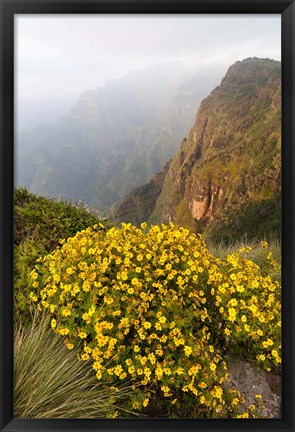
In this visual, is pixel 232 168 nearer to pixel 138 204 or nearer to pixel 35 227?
pixel 138 204

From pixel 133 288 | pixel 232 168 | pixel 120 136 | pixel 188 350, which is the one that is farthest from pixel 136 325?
pixel 120 136

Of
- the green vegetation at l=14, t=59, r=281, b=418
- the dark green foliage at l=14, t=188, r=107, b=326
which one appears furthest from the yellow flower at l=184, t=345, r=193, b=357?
the dark green foliage at l=14, t=188, r=107, b=326

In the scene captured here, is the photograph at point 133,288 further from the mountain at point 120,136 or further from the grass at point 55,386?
the mountain at point 120,136

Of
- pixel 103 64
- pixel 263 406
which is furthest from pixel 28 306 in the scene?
pixel 103 64

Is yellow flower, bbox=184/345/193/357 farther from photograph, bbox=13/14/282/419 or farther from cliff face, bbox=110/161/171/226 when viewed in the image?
cliff face, bbox=110/161/171/226

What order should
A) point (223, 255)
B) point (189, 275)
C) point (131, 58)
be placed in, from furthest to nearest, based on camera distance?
point (131, 58) → point (223, 255) → point (189, 275)

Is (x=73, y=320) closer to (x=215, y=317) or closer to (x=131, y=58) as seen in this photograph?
(x=215, y=317)
